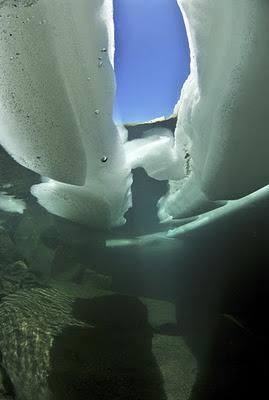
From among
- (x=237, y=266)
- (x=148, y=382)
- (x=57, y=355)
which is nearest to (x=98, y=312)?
(x=57, y=355)

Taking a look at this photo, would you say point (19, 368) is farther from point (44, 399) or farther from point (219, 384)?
point (219, 384)

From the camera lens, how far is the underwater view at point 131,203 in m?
2.74

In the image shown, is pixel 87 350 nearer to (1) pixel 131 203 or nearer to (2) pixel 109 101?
(1) pixel 131 203

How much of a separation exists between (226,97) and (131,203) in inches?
99.5

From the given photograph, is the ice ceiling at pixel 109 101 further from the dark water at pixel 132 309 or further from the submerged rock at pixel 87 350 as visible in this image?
the submerged rock at pixel 87 350

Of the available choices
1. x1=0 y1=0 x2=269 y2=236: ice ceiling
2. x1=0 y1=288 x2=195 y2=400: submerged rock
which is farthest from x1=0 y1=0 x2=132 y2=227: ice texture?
x1=0 y1=288 x2=195 y2=400: submerged rock

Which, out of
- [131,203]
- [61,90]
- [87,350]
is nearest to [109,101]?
[61,90]

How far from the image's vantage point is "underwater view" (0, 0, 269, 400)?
2744 mm

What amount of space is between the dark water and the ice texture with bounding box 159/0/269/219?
1.09 m

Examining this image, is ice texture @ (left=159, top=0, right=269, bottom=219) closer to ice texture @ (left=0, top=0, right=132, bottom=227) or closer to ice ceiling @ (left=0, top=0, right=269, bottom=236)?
ice ceiling @ (left=0, top=0, right=269, bottom=236)

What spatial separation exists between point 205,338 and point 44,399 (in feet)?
7.39

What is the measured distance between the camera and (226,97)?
300 cm

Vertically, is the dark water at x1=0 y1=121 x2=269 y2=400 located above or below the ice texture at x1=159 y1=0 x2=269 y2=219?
below

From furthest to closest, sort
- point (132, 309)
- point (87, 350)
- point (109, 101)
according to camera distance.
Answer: point (132, 309)
point (87, 350)
point (109, 101)
